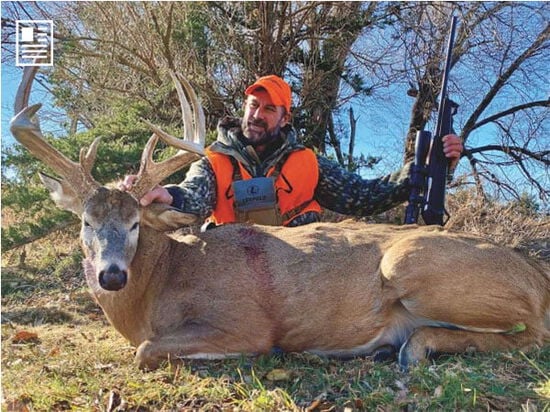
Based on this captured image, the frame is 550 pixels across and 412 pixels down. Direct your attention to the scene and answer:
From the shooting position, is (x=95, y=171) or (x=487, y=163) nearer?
(x=95, y=171)

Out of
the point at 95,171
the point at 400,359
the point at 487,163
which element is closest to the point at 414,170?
the point at 400,359

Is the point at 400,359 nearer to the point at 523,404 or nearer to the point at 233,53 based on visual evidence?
the point at 523,404

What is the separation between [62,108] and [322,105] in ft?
17.8

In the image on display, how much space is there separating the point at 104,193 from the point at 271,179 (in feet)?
6.11

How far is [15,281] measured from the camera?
25.6ft

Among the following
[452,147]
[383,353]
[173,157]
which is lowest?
[383,353]

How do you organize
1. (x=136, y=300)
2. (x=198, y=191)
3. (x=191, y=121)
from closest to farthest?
(x=136, y=300) < (x=191, y=121) < (x=198, y=191)

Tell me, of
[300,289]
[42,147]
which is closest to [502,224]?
[300,289]

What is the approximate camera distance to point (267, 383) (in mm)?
3604

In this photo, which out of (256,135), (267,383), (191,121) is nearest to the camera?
(267,383)

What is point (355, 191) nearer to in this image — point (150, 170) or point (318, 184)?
point (318, 184)

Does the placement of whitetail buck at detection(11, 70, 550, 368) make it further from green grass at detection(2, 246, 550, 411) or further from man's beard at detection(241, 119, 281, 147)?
man's beard at detection(241, 119, 281, 147)

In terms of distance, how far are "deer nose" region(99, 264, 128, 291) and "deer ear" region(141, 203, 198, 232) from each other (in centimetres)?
78

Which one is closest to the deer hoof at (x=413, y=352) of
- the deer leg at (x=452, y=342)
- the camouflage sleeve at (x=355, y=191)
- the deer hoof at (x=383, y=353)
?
the deer leg at (x=452, y=342)
